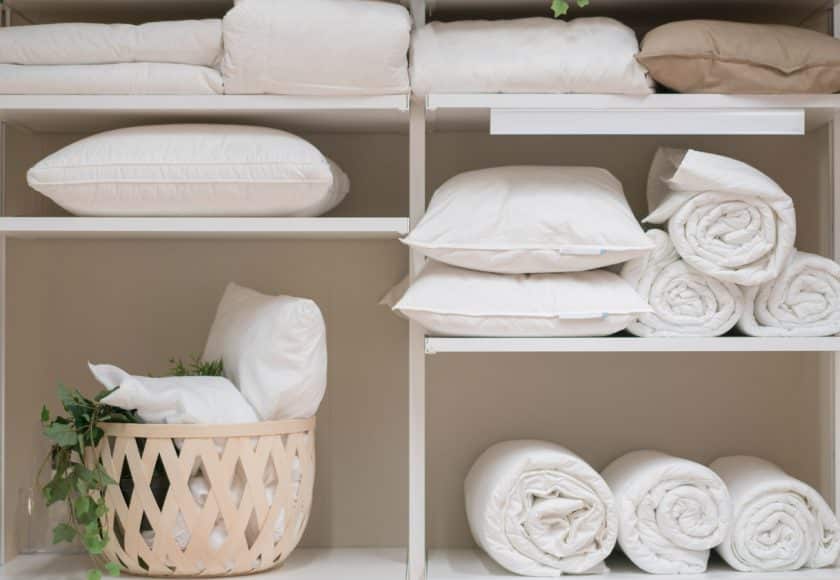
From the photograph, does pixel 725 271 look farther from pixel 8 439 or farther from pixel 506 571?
pixel 8 439

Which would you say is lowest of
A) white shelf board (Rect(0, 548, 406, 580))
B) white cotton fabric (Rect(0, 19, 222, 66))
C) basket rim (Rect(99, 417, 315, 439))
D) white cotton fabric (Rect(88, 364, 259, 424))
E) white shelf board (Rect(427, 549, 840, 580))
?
white shelf board (Rect(0, 548, 406, 580))

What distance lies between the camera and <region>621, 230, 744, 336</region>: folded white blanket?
1.82 metres

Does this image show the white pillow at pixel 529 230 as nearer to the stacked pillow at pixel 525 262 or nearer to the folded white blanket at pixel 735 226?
the stacked pillow at pixel 525 262

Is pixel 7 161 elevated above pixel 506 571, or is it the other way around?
pixel 7 161

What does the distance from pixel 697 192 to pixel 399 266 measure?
0.60m

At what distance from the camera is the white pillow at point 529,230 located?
1.74 metres

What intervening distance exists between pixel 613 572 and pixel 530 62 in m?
0.88

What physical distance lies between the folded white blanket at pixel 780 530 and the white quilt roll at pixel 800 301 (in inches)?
10.3

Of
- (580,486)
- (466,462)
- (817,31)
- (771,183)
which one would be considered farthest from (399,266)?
(817,31)

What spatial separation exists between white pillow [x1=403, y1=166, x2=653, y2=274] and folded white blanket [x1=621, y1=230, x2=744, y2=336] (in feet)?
0.28

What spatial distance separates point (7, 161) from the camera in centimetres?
207

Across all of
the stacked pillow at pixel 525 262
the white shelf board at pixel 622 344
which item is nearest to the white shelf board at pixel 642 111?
the stacked pillow at pixel 525 262

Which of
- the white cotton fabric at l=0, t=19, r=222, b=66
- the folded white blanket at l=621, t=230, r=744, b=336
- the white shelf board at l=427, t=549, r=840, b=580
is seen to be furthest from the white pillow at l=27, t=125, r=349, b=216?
the white shelf board at l=427, t=549, r=840, b=580

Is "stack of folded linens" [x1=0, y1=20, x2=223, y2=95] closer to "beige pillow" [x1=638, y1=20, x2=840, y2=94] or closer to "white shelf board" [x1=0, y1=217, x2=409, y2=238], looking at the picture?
"white shelf board" [x1=0, y1=217, x2=409, y2=238]
